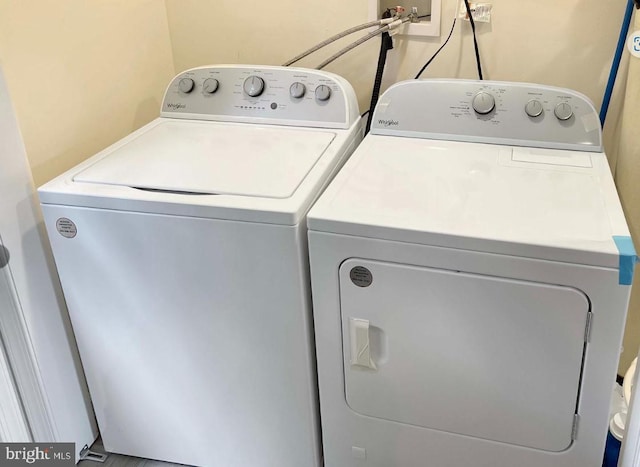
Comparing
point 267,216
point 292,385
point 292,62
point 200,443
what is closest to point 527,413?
point 292,385

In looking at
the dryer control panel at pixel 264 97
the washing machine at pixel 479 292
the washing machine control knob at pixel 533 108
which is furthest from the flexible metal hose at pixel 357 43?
the washing machine control knob at pixel 533 108

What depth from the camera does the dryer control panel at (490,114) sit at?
5.58 ft

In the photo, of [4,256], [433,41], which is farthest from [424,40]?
[4,256]

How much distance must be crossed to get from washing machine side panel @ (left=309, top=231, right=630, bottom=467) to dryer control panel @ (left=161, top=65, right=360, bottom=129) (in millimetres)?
562

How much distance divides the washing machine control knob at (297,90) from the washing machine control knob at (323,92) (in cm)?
5

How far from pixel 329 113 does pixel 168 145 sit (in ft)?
1.51

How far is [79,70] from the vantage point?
183 centimetres

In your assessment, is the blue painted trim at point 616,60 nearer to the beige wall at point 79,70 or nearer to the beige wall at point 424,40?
the beige wall at point 424,40

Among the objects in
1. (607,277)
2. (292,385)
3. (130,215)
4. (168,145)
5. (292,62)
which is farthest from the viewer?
(292,62)

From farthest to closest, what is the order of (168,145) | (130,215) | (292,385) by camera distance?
(168,145) < (292,385) < (130,215)

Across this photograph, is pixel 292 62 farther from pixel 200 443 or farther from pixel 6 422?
pixel 6 422

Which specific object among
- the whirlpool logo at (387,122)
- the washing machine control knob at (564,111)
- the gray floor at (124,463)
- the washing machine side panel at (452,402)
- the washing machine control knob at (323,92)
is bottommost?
the gray floor at (124,463)

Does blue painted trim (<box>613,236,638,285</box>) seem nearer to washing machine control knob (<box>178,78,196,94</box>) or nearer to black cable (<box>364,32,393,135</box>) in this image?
black cable (<box>364,32,393,135</box>)

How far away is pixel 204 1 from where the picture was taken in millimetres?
2170
